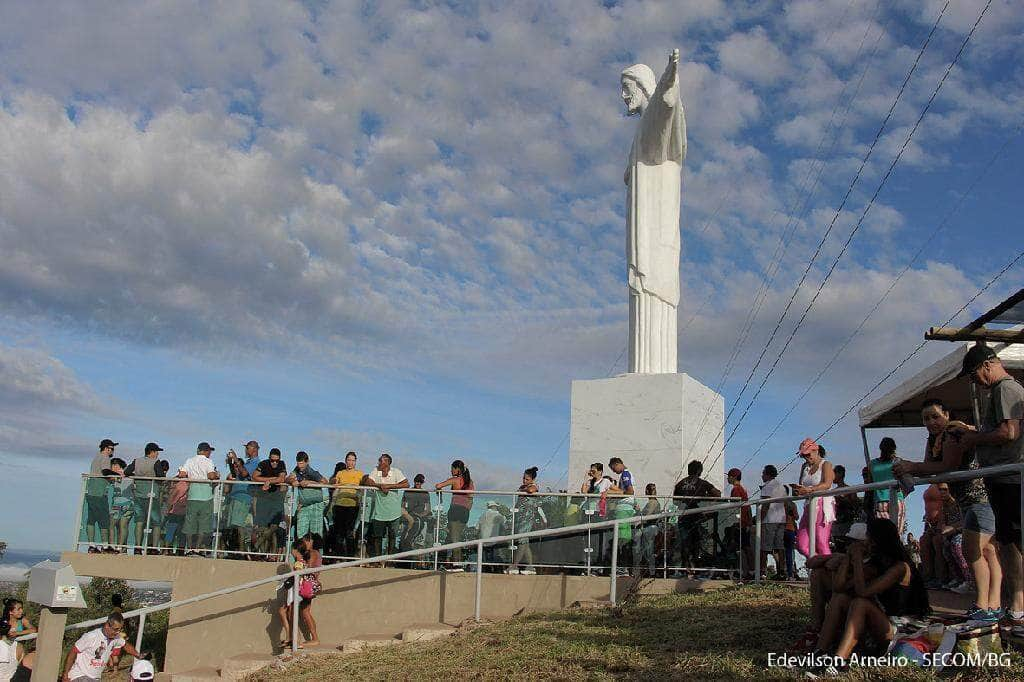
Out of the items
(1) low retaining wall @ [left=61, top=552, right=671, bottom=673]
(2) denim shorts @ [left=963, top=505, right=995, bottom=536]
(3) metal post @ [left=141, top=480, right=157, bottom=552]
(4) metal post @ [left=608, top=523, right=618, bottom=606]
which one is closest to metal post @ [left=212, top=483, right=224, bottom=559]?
(1) low retaining wall @ [left=61, top=552, right=671, bottom=673]

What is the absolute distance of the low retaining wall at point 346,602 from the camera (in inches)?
469

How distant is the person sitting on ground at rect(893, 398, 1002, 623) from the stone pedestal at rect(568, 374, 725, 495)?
7.00 meters

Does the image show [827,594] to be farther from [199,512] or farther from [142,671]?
[199,512]

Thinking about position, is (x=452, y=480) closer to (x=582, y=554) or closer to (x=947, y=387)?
(x=582, y=554)

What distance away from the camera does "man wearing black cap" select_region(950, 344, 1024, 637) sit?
6.50 m

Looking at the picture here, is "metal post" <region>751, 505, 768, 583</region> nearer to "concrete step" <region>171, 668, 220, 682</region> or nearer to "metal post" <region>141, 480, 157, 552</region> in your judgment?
"concrete step" <region>171, 668, 220, 682</region>

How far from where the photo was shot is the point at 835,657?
674 cm

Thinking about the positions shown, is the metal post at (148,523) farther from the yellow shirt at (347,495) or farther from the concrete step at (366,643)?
the concrete step at (366,643)

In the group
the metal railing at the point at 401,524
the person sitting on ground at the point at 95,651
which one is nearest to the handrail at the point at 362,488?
the metal railing at the point at 401,524

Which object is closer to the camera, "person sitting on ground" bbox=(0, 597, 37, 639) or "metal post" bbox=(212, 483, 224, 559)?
"person sitting on ground" bbox=(0, 597, 37, 639)

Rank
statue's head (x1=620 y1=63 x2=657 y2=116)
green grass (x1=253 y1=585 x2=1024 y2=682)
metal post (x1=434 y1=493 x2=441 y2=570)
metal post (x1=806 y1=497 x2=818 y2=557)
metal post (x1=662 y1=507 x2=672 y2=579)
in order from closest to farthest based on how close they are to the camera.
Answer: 1. green grass (x1=253 y1=585 x2=1024 y2=682)
2. metal post (x1=806 y1=497 x2=818 y2=557)
3. metal post (x1=662 y1=507 x2=672 y2=579)
4. metal post (x1=434 y1=493 x2=441 y2=570)
5. statue's head (x1=620 y1=63 x2=657 y2=116)

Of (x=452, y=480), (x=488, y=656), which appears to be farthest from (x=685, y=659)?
(x=452, y=480)

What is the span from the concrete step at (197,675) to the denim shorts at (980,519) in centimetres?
791

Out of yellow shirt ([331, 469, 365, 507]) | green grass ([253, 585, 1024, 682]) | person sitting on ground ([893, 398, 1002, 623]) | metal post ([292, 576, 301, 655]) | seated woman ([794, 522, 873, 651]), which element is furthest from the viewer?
yellow shirt ([331, 469, 365, 507])
